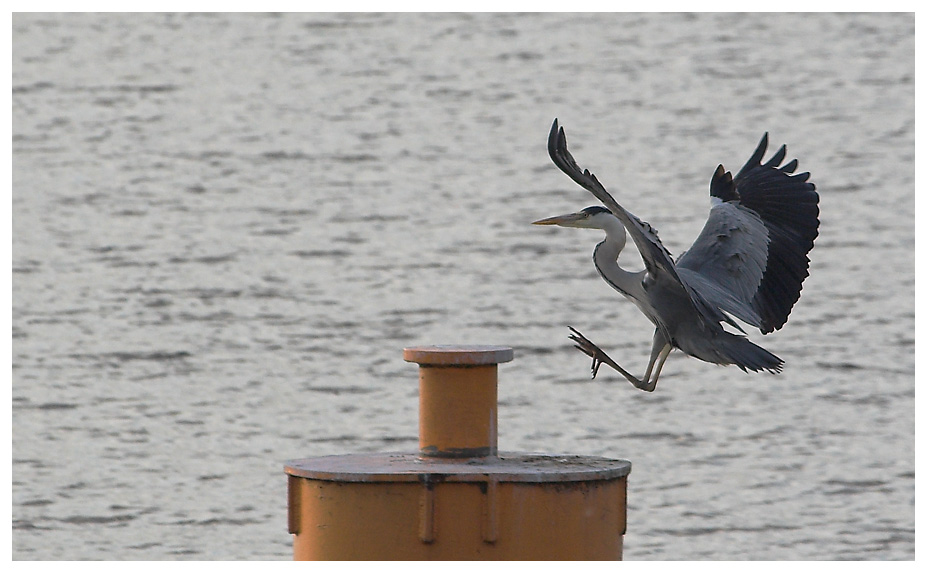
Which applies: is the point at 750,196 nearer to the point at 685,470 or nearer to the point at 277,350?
the point at 685,470

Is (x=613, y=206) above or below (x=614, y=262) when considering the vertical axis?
above

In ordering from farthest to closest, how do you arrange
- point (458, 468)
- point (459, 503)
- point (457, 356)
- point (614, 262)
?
point (614, 262) → point (457, 356) → point (458, 468) → point (459, 503)

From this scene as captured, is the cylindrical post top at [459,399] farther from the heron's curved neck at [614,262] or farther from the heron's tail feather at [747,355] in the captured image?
the heron's tail feather at [747,355]

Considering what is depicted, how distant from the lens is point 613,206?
5.47 metres

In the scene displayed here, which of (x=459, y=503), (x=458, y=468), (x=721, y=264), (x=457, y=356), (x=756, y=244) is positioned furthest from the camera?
(x=756, y=244)

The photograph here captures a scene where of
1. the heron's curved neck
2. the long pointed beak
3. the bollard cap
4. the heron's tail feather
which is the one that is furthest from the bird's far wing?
the bollard cap

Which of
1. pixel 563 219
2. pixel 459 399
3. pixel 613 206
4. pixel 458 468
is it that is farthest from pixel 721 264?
pixel 458 468

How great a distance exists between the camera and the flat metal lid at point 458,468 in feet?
17.4

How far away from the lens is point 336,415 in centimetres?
1295

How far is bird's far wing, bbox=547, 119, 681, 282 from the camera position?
5.39 metres

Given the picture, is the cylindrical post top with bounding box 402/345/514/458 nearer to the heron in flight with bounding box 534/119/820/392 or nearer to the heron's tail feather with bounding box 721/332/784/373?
the heron in flight with bounding box 534/119/820/392

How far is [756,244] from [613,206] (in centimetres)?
203

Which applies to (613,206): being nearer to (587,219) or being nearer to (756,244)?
(587,219)

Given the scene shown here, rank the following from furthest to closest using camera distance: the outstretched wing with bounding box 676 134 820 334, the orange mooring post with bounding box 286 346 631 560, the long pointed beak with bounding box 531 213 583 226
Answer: the outstretched wing with bounding box 676 134 820 334 < the long pointed beak with bounding box 531 213 583 226 < the orange mooring post with bounding box 286 346 631 560
